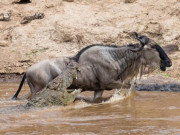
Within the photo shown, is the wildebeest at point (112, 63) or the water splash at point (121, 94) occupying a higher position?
the wildebeest at point (112, 63)

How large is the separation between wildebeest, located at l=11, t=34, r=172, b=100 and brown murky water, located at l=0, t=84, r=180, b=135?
51cm

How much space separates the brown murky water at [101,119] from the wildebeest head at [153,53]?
73cm

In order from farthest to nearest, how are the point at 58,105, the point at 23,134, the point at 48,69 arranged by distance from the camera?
the point at 48,69 < the point at 58,105 < the point at 23,134

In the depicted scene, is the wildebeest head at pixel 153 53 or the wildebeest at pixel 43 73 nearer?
the wildebeest at pixel 43 73

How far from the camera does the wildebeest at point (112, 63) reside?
7426 millimetres

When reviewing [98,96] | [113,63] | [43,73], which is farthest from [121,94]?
[43,73]

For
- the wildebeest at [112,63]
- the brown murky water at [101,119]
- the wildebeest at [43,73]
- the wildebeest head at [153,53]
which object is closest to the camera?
the brown murky water at [101,119]

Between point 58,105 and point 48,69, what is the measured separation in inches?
37.7

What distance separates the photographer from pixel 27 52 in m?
11.7

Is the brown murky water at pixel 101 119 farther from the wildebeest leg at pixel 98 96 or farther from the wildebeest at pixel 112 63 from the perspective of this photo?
the wildebeest at pixel 112 63

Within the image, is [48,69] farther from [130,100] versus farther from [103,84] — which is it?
[130,100]

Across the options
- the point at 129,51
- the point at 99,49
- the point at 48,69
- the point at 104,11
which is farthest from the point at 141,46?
the point at 104,11

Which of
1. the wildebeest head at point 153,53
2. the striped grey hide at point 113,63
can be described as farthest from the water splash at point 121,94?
the wildebeest head at point 153,53

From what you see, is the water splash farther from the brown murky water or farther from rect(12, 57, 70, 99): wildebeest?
rect(12, 57, 70, 99): wildebeest
